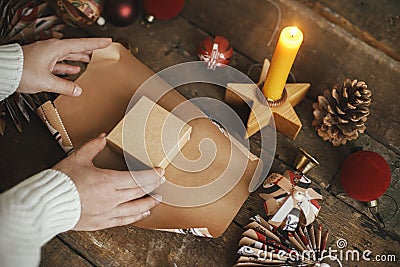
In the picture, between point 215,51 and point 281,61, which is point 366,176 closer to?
point 281,61

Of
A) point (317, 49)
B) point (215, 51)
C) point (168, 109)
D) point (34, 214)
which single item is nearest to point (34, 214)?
point (34, 214)

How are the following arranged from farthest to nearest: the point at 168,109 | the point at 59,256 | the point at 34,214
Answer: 1. the point at 168,109
2. the point at 59,256
3. the point at 34,214

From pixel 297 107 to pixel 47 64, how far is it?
453mm

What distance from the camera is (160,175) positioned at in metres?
0.88

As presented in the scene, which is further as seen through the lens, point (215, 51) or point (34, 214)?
point (215, 51)

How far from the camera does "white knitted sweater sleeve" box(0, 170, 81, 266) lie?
28.3 inches

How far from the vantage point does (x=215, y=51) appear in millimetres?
986

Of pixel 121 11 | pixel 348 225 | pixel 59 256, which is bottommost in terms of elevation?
pixel 59 256

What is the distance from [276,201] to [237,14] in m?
0.42

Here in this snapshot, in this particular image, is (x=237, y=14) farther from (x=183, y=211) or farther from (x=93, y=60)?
(x=183, y=211)

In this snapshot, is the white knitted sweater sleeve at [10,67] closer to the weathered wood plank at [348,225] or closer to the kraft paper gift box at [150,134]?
the kraft paper gift box at [150,134]

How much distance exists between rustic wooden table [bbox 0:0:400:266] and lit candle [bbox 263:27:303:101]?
9 cm

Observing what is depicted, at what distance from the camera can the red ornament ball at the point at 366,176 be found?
89 cm

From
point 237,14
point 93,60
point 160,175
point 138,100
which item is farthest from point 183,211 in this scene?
point 237,14
